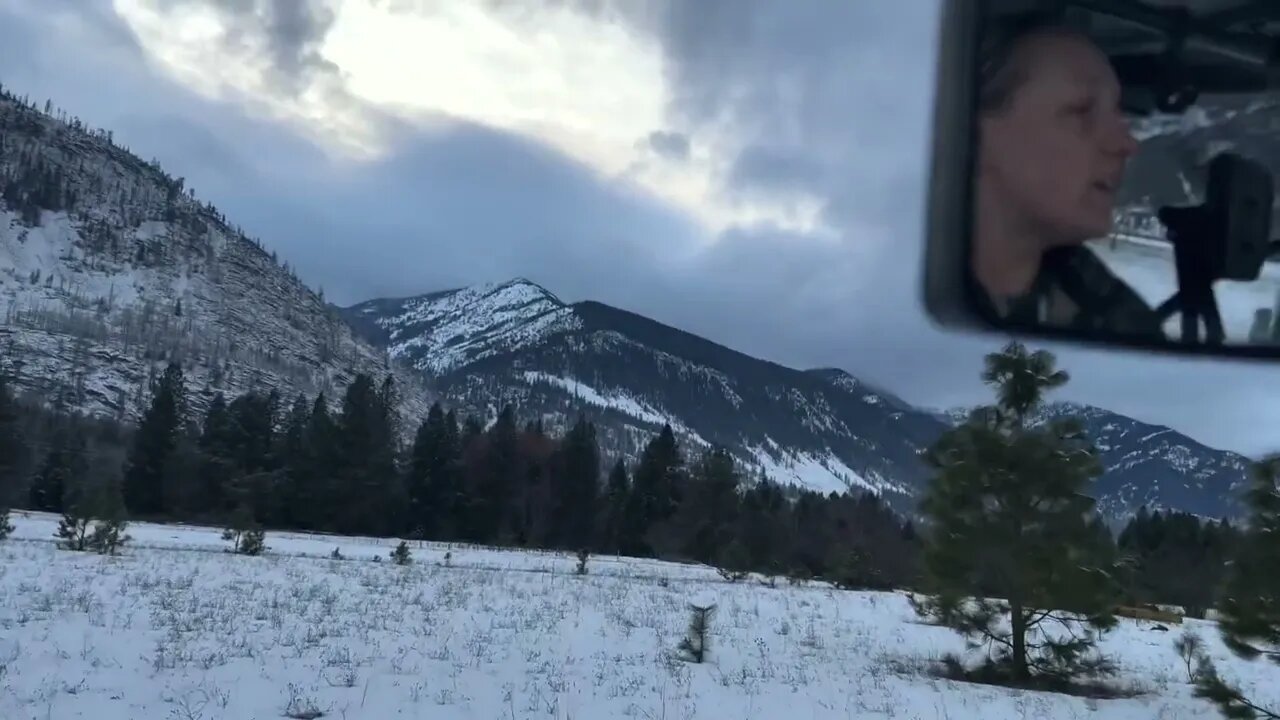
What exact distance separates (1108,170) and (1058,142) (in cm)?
14

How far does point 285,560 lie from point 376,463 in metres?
35.3

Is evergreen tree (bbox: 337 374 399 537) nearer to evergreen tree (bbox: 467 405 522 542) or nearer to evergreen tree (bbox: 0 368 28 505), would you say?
evergreen tree (bbox: 467 405 522 542)

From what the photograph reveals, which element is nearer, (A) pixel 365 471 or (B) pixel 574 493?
(A) pixel 365 471

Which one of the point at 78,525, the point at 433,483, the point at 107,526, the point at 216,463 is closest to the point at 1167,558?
the point at 107,526

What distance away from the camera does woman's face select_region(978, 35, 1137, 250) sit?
262cm

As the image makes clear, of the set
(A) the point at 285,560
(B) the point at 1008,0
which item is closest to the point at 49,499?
(A) the point at 285,560

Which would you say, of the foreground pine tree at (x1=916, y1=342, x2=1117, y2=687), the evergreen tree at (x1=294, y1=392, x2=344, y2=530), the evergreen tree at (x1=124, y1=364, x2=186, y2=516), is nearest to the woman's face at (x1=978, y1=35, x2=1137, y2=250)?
the foreground pine tree at (x1=916, y1=342, x2=1117, y2=687)

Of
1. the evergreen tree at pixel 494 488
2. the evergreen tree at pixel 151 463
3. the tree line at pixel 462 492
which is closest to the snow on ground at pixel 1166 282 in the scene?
the tree line at pixel 462 492

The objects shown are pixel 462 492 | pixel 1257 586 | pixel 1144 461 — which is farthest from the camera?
pixel 462 492

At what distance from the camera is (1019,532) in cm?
1496

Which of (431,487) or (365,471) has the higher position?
(365,471)

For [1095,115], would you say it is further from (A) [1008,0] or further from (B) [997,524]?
(B) [997,524]

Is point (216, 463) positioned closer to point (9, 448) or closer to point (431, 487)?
point (9, 448)

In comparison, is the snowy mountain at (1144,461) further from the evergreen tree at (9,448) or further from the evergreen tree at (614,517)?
the evergreen tree at (9,448)
